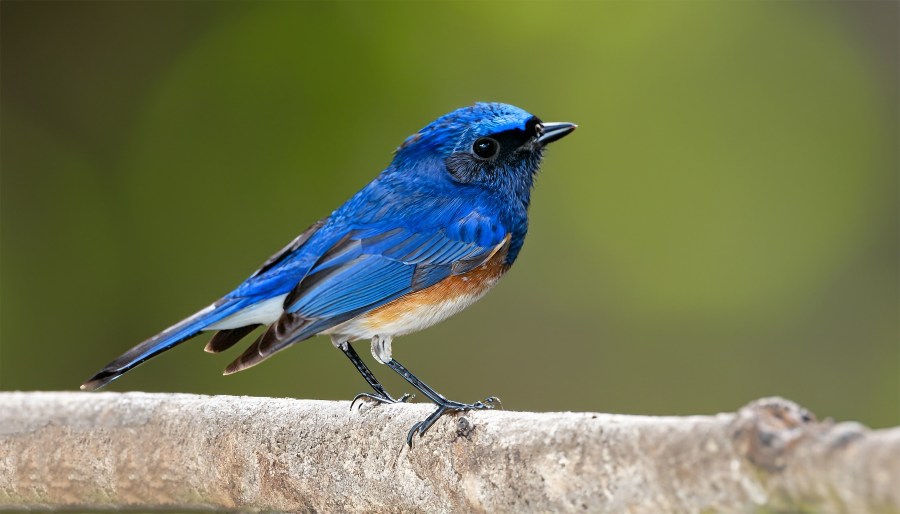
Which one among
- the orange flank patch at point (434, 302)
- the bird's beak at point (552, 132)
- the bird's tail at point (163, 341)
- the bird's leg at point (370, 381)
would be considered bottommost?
the bird's leg at point (370, 381)

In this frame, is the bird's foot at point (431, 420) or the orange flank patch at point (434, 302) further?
the orange flank patch at point (434, 302)

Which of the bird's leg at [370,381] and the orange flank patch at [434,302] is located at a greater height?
the orange flank patch at [434,302]

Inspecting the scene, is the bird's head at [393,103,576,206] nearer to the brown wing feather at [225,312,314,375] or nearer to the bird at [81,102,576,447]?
the bird at [81,102,576,447]

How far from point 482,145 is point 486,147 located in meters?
0.02

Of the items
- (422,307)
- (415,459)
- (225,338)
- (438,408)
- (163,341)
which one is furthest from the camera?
(225,338)

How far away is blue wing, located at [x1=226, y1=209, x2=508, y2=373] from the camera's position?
3.28 m

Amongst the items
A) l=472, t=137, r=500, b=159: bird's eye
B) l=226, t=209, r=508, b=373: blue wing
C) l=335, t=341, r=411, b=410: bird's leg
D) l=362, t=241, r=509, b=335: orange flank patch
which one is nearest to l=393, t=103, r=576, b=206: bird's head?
l=472, t=137, r=500, b=159: bird's eye

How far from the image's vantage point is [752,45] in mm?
6801

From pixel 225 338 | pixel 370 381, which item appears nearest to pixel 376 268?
pixel 370 381

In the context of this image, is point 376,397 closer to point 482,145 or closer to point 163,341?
point 163,341

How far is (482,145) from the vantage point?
12.4 feet

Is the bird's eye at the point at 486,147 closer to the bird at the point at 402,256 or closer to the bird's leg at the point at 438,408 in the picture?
the bird at the point at 402,256

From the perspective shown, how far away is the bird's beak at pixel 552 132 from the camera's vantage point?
12.5 feet

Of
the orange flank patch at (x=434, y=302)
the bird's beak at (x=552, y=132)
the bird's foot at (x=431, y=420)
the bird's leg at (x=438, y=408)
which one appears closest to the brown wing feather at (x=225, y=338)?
the orange flank patch at (x=434, y=302)
